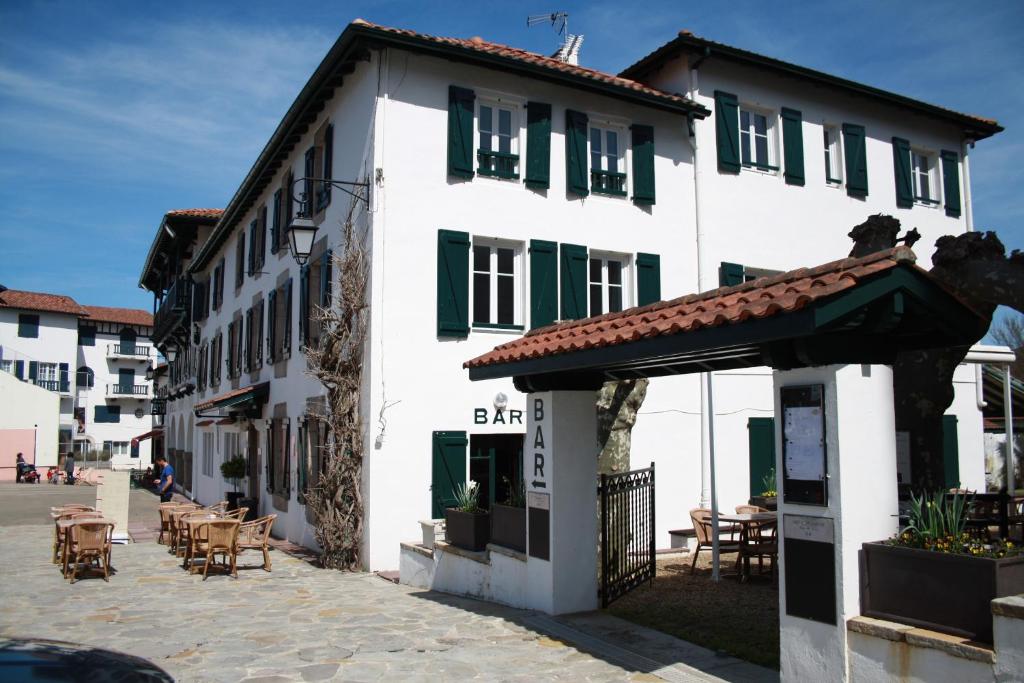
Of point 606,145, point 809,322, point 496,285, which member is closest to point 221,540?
point 496,285

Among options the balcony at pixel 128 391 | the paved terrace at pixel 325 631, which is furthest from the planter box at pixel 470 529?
the balcony at pixel 128 391

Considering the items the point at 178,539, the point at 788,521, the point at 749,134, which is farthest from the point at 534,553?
the point at 749,134

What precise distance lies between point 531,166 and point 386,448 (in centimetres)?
519

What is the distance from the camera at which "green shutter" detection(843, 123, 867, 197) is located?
56.2 feet

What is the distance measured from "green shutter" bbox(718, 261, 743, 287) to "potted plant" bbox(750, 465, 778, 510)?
351 cm

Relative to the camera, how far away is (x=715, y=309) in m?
5.90

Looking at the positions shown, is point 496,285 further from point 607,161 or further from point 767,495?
point 767,495

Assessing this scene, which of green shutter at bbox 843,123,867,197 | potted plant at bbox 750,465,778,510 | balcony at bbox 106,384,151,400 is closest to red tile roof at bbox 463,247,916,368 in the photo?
potted plant at bbox 750,465,778,510

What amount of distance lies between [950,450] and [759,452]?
4912mm

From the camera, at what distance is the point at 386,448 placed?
12367mm

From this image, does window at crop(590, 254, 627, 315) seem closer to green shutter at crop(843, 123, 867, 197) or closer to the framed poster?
green shutter at crop(843, 123, 867, 197)

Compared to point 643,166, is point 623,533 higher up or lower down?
lower down

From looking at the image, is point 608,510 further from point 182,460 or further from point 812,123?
point 182,460

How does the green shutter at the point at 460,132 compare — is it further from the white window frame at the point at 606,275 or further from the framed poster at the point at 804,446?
the framed poster at the point at 804,446
